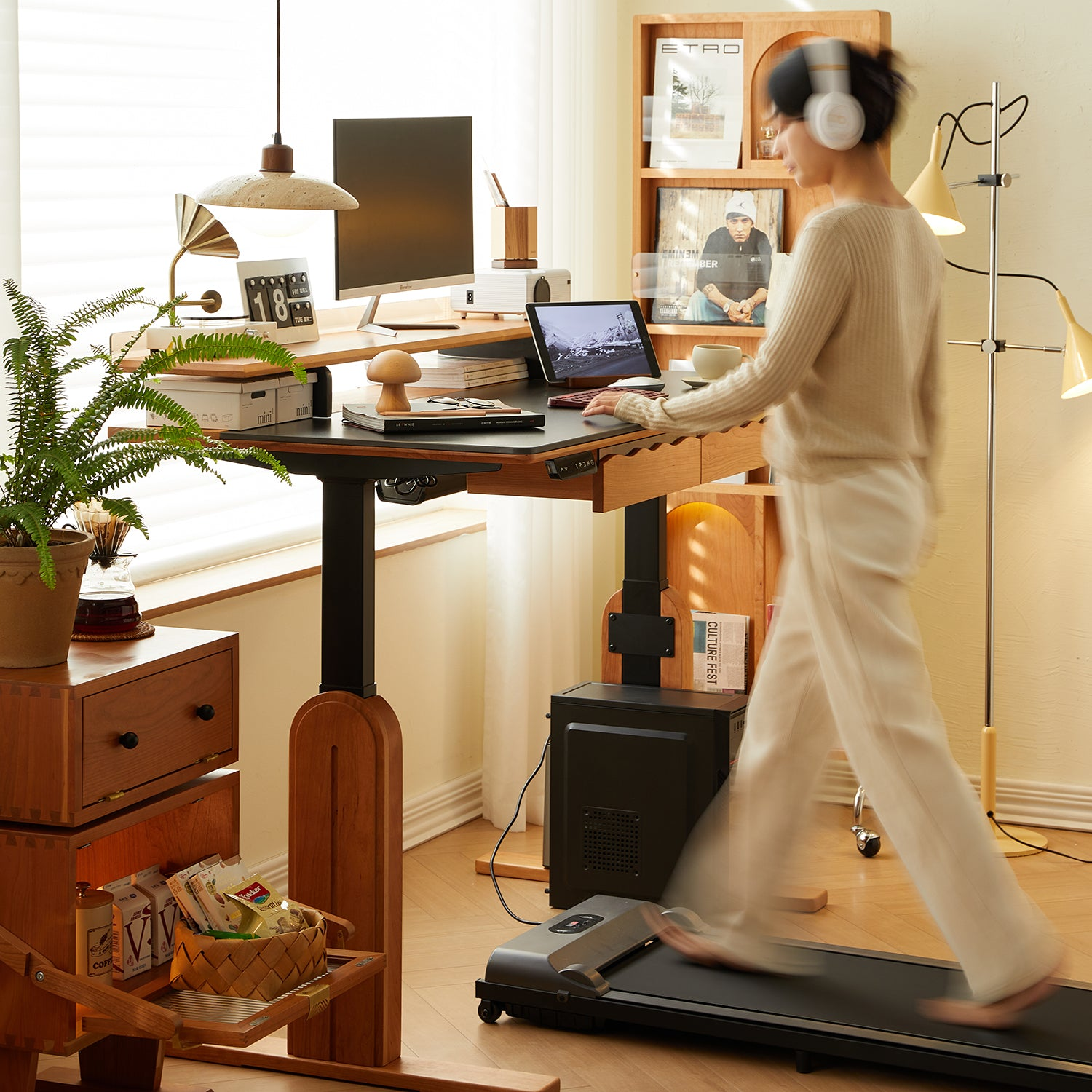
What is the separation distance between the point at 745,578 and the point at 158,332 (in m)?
1.78

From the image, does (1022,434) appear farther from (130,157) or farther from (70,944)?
(70,944)

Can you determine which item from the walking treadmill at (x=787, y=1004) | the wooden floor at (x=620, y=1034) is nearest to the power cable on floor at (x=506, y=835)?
the wooden floor at (x=620, y=1034)

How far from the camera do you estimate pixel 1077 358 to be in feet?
11.7

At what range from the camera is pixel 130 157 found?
3100mm

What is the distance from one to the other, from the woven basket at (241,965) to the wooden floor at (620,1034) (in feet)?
1.17

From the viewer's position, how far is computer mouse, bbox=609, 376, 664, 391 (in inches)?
119

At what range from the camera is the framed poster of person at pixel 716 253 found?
153 inches

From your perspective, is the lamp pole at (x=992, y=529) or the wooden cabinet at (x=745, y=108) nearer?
the lamp pole at (x=992, y=529)

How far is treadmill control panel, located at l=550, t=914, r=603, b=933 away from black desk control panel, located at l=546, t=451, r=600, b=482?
2.78 feet

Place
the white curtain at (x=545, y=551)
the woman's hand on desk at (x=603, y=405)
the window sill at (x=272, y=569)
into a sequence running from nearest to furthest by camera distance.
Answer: the woman's hand on desk at (x=603, y=405)
the window sill at (x=272, y=569)
the white curtain at (x=545, y=551)

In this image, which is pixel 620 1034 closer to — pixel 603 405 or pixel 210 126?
pixel 603 405

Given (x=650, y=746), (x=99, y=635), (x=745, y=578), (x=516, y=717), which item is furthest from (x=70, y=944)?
(x=745, y=578)

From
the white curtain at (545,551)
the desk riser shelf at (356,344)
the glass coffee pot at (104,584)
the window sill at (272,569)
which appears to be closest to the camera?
the glass coffee pot at (104,584)

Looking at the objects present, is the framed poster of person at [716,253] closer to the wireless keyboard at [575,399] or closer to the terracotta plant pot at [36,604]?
the wireless keyboard at [575,399]
